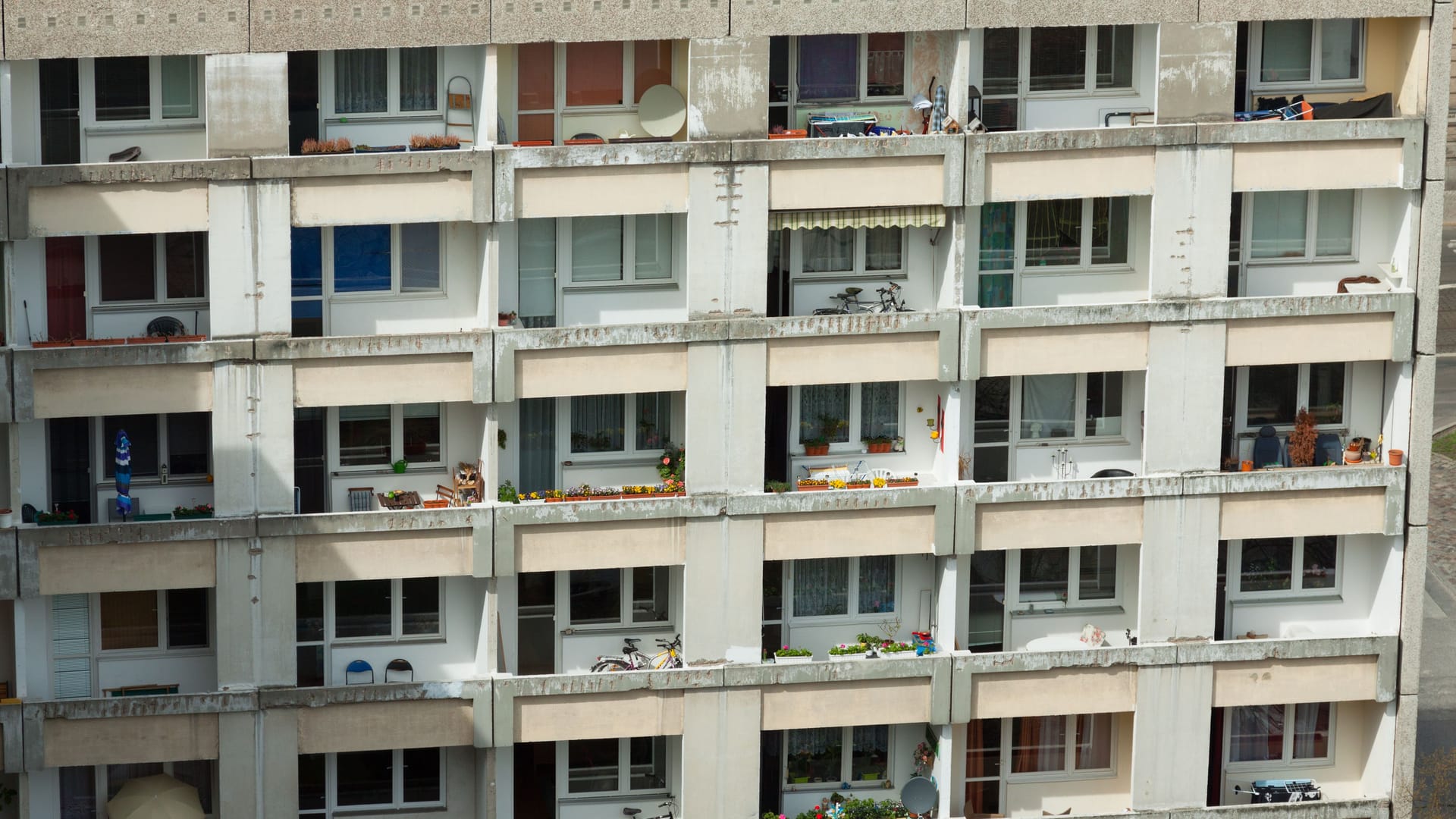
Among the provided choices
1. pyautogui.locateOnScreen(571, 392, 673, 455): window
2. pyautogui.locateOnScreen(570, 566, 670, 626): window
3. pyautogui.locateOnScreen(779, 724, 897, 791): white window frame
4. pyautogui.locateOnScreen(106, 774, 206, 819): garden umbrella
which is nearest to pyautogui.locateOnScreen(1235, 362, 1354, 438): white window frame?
pyautogui.locateOnScreen(779, 724, 897, 791): white window frame

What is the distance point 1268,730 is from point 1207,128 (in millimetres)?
14040

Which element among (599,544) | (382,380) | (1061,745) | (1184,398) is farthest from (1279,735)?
(382,380)

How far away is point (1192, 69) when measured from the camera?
46688 millimetres

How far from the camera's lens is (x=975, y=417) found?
48.8m

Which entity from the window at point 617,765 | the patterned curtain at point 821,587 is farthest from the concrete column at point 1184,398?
the window at point 617,765

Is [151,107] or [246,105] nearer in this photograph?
[246,105]

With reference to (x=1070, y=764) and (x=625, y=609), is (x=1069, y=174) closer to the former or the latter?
(x=625, y=609)

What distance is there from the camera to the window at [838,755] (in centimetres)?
4991

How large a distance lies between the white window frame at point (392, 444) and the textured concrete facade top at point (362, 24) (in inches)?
299

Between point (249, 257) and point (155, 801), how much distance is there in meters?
11.4

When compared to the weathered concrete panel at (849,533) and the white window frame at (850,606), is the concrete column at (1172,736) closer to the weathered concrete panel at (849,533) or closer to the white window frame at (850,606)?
the white window frame at (850,606)

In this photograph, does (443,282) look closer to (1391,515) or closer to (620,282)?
(620,282)

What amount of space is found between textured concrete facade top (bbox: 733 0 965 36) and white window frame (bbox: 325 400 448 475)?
1018 centimetres

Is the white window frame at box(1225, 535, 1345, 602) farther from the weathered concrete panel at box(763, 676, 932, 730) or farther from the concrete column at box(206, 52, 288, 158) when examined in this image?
the concrete column at box(206, 52, 288, 158)
